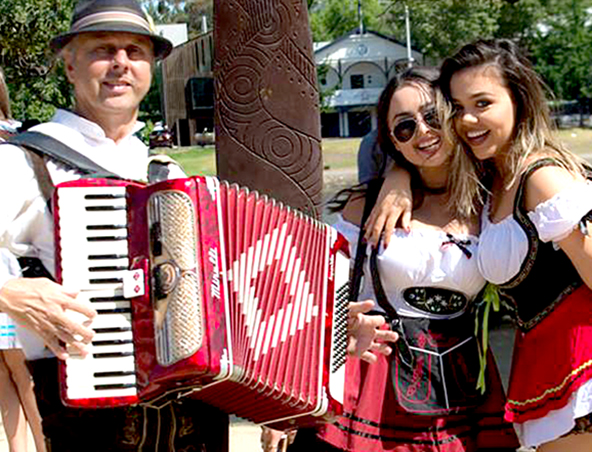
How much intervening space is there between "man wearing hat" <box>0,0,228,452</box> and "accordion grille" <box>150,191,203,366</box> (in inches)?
11.1

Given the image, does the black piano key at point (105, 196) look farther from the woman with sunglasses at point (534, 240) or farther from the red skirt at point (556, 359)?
the red skirt at point (556, 359)

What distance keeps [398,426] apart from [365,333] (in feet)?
0.96

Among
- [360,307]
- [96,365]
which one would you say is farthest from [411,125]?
[96,365]

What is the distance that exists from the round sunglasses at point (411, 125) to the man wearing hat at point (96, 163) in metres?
0.76

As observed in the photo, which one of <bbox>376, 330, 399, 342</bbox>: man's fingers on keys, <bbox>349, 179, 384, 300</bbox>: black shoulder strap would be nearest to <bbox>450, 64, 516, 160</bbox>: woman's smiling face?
<bbox>349, 179, 384, 300</bbox>: black shoulder strap

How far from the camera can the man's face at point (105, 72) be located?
7.37 ft

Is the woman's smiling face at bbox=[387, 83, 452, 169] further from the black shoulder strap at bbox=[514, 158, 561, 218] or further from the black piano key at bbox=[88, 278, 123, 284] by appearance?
the black piano key at bbox=[88, 278, 123, 284]

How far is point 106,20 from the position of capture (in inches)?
87.4

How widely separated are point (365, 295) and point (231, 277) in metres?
0.67

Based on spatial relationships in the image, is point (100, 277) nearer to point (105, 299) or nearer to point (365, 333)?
point (105, 299)

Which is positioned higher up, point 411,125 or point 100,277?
point 411,125

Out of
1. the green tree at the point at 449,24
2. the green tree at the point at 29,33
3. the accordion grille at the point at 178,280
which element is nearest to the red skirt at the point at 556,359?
the accordion grille at the point at 178,280

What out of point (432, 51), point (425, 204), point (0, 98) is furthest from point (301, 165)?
point (432, 51)

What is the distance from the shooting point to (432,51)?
47.1 metres
